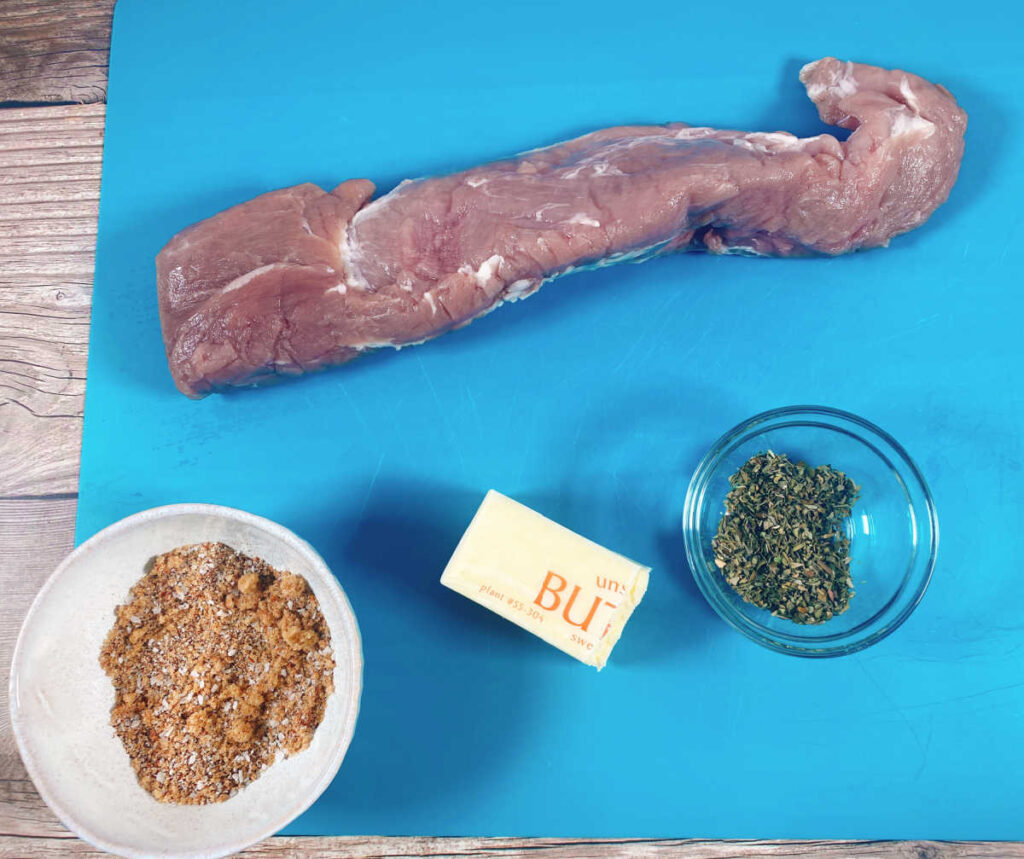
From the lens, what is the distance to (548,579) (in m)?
2.04

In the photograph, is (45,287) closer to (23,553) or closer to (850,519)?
(23,553)

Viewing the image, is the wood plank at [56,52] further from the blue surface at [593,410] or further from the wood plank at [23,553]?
the wood plank at [23,553]

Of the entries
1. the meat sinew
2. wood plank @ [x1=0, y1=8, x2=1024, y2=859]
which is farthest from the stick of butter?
wood plank @ [x1=0, y1=8, x2=1024, y2=859]

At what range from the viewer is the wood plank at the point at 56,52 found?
101 inches

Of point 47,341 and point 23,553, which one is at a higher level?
point 47,341

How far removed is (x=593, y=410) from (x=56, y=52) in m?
2.14

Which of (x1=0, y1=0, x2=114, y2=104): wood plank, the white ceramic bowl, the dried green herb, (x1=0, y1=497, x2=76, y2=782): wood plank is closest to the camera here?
the white ceramic bowl

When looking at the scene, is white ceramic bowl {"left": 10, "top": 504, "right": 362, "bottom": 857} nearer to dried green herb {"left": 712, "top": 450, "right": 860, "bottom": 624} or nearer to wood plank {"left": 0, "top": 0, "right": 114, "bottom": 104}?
dried green herb {"left": 712, "top": 450, "right": 860, "bottom": 624}

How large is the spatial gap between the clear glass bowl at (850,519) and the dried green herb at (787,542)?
0.22 feet

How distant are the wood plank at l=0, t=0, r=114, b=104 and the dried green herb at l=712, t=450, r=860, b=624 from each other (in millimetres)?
2424

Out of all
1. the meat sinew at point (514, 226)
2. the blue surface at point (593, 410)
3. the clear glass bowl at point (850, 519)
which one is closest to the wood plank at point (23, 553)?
the blue surface at point (593, 410)

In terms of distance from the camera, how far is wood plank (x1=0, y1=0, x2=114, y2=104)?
257 centimetres

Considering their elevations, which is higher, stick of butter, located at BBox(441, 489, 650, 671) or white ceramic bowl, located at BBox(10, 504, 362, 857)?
stick of butter, located at BBox(441, 489, 650, 671)

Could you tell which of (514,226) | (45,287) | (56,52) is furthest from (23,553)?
(514,226)
